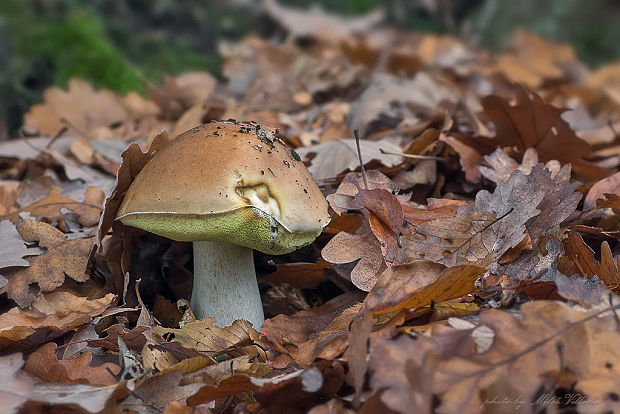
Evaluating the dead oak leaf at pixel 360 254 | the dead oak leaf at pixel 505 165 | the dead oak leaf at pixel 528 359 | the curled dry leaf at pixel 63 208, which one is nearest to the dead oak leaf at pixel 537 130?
the dead oak leaf at pixel 505 165

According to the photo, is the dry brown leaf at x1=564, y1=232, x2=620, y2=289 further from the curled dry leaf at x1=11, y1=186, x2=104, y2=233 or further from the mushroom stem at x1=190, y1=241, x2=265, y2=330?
the curled dry leaf at x1=11, y1=186, x2=104, y2=233

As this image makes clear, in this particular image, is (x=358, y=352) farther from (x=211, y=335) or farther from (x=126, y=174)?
(x=126, y=174)

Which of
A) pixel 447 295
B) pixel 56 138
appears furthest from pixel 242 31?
pixel 447 295

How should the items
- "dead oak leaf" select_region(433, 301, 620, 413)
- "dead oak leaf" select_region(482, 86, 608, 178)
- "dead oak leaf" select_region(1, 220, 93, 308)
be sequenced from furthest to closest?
"dead oak leaf" select_region(482, 86, 608, 178)
"dead oak leaf" select_region(1, 220, 93, 308)
"dead oak leaf" select_region(433, 301, 620, 413)

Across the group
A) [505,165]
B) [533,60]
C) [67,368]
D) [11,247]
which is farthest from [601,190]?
[533,60]

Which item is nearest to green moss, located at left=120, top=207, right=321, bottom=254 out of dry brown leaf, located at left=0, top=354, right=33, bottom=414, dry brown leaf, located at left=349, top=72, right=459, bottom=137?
dry brown leaf, located at left=0, top=354, right=33, bottom=414

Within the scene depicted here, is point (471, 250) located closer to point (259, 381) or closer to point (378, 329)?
point (378, 329)
